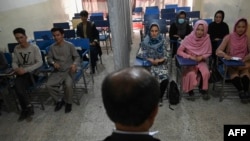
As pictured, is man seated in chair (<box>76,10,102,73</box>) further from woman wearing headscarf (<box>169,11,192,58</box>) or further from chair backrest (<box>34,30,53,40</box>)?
woman wearing headscarf (<box>169,11,192,58</box>)

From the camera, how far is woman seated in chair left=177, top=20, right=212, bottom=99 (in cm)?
295

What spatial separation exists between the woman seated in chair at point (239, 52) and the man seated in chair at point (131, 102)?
8.10 feet

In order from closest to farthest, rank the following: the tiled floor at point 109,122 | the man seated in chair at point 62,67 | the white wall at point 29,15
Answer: the tiled floor at point 109,122 < the man seated in chair at point 62,67 < the white wall at point 29,15

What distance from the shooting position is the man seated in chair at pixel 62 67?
9.59 feet

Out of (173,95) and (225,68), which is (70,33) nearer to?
(173,95)

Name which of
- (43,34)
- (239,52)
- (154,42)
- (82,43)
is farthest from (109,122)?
(43,34)

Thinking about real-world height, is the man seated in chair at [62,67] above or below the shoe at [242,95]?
above

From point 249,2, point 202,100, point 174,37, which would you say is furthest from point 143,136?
point 174,37

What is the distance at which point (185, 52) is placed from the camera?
312cm

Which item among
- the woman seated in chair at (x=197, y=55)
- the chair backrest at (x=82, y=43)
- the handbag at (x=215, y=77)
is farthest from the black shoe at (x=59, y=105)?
the handbag at (x=215, y=77)

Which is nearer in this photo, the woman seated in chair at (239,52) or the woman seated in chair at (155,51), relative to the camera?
the woman seated in chair at (239,52)

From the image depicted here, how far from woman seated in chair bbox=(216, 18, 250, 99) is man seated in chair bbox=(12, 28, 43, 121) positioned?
256cm

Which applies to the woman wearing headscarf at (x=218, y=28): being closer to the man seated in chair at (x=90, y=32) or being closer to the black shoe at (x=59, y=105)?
the man seated in chair at (x=90, y=32)

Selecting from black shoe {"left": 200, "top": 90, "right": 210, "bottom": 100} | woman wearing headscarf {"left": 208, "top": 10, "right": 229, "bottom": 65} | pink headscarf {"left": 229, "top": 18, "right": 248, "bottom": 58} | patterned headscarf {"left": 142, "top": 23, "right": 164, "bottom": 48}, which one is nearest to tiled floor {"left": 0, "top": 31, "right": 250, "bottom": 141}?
black shoe {"left": 200, "top": 90, "right": 210, "bottom": 100}
